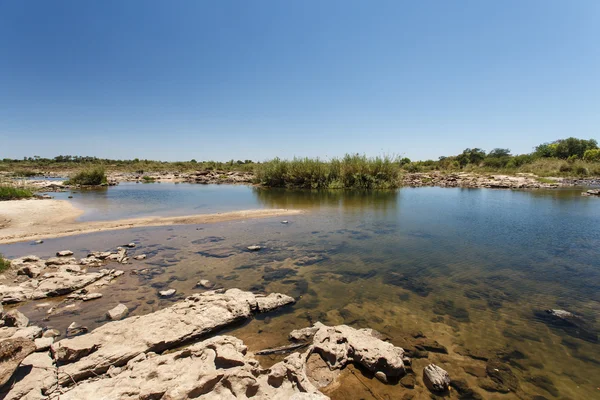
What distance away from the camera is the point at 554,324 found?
18.3ft

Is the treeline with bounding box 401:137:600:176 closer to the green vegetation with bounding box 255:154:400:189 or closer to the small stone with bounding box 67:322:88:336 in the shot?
the green vegetation with bounding box 255:154:400:189

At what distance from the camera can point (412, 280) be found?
7633 mm

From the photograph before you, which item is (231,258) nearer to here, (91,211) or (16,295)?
(16,295)

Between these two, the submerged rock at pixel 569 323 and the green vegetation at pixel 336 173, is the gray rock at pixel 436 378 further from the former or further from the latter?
the green vegetation at pixel 336 173

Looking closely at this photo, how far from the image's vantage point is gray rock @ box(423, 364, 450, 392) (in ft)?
13.1

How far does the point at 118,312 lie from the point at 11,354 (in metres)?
2.30

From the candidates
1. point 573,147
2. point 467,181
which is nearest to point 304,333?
point 467,181

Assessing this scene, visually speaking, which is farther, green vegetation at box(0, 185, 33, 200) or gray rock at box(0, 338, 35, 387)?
green vegetation at box(0, 185, 33, 200)

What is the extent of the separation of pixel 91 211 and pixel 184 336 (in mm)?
16941

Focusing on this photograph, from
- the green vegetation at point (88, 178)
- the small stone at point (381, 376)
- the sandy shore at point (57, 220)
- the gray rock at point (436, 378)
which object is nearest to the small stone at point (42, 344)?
the small stone at point (381, 376)

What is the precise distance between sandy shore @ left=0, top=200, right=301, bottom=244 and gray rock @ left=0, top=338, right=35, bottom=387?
32.9 feet

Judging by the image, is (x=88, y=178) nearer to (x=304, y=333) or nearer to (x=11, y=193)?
(x=11, y=193)

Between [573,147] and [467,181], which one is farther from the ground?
[573,147]

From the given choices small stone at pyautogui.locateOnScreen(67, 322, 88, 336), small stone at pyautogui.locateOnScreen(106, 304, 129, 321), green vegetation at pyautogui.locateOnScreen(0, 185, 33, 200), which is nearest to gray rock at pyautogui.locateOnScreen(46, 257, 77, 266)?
small stone at pyautogui.locateOnScreen(106, 304, 129, 321)
